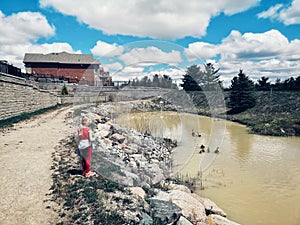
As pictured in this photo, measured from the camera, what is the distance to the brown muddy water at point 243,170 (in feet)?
18.5

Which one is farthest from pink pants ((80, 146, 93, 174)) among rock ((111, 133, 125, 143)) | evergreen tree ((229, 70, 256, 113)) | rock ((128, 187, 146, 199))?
evergreen tree ((229, 70, 256, 113))

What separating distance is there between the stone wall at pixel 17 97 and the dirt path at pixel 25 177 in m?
3.12

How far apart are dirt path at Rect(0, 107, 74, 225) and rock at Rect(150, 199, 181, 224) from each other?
5.95 ft

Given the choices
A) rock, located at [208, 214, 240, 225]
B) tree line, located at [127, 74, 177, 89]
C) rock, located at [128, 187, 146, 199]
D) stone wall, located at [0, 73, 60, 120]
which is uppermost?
tree line, located at [127, 74, 177, 89]

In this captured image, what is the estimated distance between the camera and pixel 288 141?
46.6 feet

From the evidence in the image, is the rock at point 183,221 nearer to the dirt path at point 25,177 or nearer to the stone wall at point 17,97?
the dirt path at point 25,177

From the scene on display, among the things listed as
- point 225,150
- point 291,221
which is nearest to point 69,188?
point 291,221

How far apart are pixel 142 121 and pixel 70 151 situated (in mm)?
5244

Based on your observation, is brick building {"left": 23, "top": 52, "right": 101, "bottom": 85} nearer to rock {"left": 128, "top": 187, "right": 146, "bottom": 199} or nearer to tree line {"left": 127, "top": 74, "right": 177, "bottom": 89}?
tree line {"left": 127, "top": 74, "right": 177, "bottom": 89}

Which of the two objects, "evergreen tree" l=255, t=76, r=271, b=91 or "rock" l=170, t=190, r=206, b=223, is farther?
"evergreen tree" l=255, t=76, r=271, b=91

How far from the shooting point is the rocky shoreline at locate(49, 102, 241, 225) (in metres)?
3.76

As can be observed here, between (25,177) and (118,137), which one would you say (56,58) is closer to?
(118,137)

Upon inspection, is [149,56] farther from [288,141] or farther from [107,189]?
[288,141]

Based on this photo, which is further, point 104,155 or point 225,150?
point 225,150
